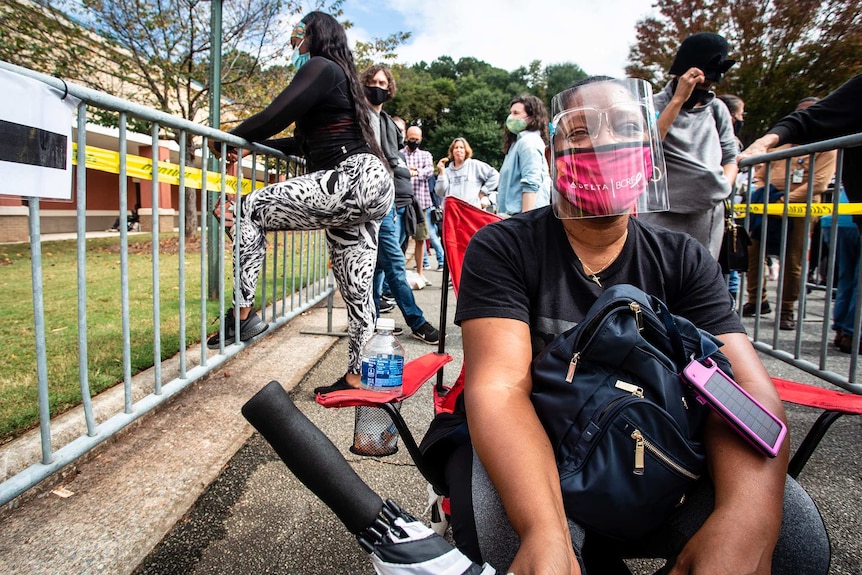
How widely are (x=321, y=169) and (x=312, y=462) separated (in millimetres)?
2320

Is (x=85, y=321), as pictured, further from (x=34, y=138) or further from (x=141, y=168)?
Answer: (x=141, y=168)

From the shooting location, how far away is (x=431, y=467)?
147 centimetres

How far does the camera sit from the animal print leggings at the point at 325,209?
9.24 ft

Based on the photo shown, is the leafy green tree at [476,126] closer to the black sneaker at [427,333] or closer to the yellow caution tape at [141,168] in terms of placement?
the black sneaker at [427,333]

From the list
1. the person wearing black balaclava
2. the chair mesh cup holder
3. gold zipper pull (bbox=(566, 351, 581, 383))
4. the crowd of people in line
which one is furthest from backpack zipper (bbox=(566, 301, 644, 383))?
the person wearing black balaclava

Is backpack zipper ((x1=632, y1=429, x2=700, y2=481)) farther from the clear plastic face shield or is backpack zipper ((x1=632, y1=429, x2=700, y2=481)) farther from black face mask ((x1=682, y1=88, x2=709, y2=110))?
black face mask ((x1=682, y1=88, x2=709, y2=110))

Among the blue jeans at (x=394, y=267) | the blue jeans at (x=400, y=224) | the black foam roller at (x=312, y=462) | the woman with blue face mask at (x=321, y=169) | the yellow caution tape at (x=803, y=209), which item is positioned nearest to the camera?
the black foam roller at (x=312, y=462)

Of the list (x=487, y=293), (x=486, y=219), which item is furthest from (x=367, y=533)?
(x=486, y=219)

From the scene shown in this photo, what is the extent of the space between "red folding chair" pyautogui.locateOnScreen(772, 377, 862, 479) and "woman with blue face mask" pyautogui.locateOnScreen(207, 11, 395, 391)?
6.39 feet

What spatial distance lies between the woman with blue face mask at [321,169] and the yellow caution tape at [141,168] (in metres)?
0.22

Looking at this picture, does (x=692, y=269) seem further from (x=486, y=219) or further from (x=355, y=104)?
(x=355, y=104)

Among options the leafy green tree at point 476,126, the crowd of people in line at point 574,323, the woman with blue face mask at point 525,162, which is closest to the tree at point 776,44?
the woman with blue face mask at point 525,162

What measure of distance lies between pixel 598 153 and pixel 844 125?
2.33m

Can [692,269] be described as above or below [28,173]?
below
